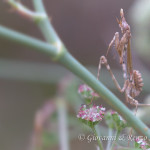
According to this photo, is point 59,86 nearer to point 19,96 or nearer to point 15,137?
point 15,137

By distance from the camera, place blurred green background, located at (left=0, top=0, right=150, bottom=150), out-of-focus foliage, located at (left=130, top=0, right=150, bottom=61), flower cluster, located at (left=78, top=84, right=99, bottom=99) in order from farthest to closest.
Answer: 1. blurred green background, located at (left=0, top=0, right=150, bottom=150)
2. out-of-focus foliage, located at (left=130, top=0, right=150, bottom=61)
3. flower cluster, located at (left=78, top=84, right=99, bottom=99)

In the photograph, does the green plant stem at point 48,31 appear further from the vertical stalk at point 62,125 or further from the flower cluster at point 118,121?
the vertical stalk at point 62,125

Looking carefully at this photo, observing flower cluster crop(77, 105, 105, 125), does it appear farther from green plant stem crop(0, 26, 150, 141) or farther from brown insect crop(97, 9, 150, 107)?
brown insect crop(97, 9, 150, 107)

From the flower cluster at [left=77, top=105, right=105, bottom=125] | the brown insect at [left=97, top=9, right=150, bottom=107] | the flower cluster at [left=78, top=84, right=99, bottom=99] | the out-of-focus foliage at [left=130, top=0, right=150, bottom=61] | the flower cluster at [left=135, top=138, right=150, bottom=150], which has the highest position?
the out-of-focus foliage at [left=130, top=0, right=150, bottom=61]

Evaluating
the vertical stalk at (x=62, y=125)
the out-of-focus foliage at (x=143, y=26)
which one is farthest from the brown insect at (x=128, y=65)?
the out-of-focus foliage at (x=143, y=26)

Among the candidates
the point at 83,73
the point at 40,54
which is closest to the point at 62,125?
the point at 83,73

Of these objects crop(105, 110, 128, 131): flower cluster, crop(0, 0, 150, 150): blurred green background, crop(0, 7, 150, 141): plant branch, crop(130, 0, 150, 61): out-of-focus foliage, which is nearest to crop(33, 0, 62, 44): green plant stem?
crop(0, 7, 150, 141): plant branch

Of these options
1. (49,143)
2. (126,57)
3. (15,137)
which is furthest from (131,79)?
(15,137)
